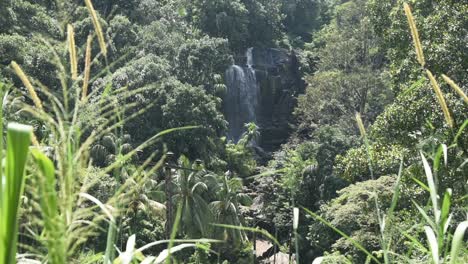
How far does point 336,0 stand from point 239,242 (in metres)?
31.3

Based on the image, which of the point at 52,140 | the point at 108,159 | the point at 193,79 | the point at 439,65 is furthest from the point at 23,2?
the point at 52,140

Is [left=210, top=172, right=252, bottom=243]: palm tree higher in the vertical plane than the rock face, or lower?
lower

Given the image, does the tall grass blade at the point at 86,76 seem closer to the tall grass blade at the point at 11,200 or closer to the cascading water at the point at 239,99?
the tall grass blade at the point at 11,200


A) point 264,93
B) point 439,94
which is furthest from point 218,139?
point 439,94

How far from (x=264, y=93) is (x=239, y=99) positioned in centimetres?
201

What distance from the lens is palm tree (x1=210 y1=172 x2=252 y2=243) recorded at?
20266mm

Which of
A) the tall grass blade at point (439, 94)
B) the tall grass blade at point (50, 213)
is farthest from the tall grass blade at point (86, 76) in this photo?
the tall grass blade at point (439, 94)

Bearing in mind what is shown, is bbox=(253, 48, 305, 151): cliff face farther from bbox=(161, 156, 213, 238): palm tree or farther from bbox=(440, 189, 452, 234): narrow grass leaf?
bbox=(440, 189, 452, 234): narrow grass leaf

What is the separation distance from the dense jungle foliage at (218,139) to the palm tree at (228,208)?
61 mm

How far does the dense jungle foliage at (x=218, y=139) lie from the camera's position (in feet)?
3.30

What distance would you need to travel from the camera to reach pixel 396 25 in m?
11.6

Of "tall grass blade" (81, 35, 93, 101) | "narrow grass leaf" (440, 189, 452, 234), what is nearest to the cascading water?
"narrow grass leaf" (440, 189, 452, 234)

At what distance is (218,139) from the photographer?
25.7 metres

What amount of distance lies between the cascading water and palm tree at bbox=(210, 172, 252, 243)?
11.3m
